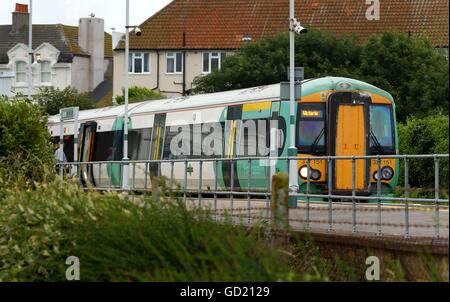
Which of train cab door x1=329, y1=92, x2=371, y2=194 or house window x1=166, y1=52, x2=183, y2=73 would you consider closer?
train cab door x1=329, y1=92, x2=371, y2=194

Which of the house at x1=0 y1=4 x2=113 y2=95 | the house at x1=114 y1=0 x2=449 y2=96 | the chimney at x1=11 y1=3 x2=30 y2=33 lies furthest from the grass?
the chimney at x1=11 y1=3 x2=30 y2=33

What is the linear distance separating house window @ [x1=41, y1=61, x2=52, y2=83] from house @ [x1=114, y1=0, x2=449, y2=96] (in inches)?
376

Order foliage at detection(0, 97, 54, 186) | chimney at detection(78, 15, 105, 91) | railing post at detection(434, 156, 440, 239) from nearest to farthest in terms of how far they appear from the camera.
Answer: railing post at detection(434, 156, 440, 239), foliage at detection(0, 97, 54, 186), chimney at detection(78, 15, 105, 91)

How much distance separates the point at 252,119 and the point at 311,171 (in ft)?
34.3

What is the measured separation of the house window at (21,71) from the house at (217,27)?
10.9 meters

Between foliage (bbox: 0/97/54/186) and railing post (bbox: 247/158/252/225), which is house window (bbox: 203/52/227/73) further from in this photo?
railing post (bbox: 247/158/252/225)

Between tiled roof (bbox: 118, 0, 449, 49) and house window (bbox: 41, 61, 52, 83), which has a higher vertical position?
tiled roof (bbox: 118, 0, 449, 49)

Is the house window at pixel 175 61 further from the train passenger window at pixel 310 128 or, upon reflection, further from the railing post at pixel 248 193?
the railing post at pixel 248 193

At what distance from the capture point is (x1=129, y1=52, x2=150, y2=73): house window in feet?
284

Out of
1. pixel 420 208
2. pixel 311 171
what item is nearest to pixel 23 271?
pixel 420 208

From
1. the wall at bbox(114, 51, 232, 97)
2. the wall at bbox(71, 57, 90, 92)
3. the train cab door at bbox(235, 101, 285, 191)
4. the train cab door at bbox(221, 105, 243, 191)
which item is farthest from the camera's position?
the wall at bbox(71, 57, 90, 92)

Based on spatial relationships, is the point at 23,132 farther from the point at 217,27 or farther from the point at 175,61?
the point at 175,61

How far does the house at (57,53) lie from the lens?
93812mm

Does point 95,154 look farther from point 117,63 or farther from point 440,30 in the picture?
point 117,63
